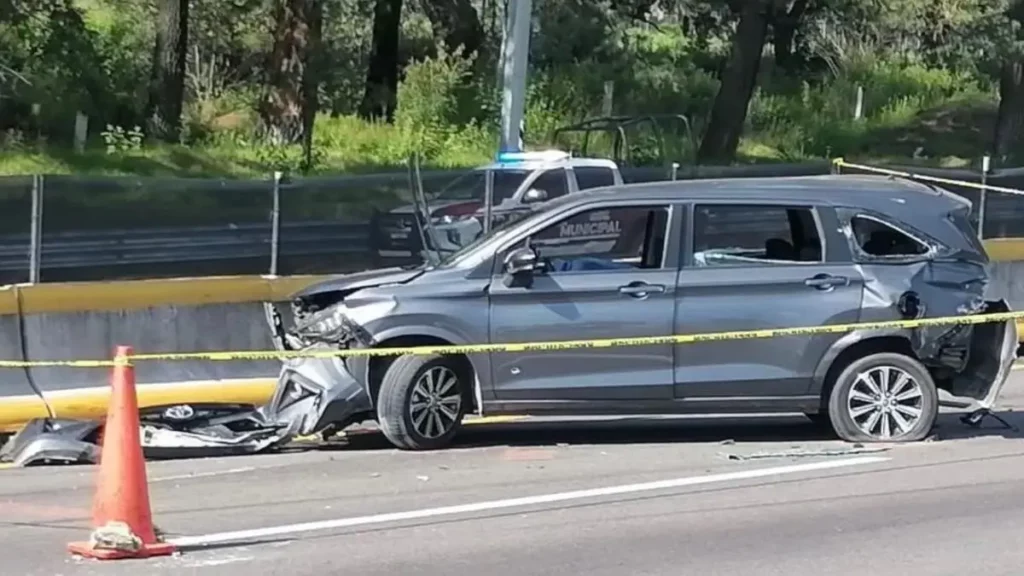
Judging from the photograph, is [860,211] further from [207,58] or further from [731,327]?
[207,58]

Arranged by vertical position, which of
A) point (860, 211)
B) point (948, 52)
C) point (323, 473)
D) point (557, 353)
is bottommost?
point (323, 473)

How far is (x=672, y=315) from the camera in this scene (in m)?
12.2

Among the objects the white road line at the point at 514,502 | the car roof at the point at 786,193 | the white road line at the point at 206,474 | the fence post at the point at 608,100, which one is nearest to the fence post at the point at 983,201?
Answer: the car roof at the point at 786,193

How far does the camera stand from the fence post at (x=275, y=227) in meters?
15.3

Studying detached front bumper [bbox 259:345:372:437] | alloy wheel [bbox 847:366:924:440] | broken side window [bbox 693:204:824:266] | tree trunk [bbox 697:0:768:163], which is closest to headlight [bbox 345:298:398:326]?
detached front bumper [bbox 259:345:372:437]

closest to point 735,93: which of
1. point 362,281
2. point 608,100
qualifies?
point 608,100

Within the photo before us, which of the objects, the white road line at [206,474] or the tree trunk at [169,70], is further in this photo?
the tree trunk at [169,70]

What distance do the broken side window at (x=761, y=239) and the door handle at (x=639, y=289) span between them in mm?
362

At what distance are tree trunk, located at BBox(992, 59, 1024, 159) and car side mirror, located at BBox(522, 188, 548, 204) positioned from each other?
24.2 m

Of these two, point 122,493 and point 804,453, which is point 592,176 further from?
point 122,493

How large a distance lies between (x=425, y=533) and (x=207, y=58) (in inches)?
1520

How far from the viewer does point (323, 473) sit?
1140cm

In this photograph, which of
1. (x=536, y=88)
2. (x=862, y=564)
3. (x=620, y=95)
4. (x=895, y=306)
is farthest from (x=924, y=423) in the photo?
(x=620, y=95)

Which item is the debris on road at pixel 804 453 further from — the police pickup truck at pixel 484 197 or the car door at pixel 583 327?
the police pickup truck at pixel 484 197
